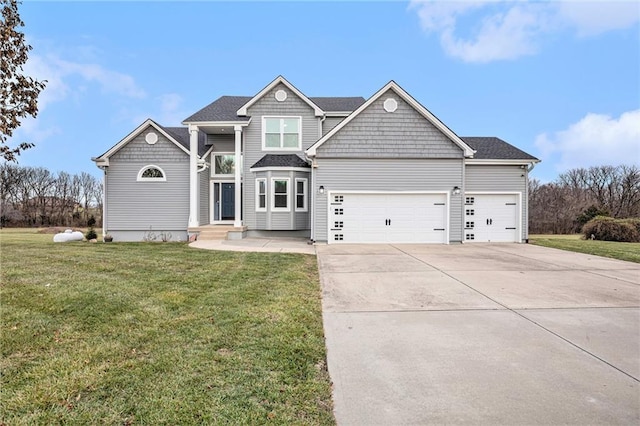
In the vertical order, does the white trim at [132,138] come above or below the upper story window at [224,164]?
above

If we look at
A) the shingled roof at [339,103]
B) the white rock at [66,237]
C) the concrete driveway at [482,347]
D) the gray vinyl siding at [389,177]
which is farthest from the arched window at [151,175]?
the concrete driveway at [482,347]

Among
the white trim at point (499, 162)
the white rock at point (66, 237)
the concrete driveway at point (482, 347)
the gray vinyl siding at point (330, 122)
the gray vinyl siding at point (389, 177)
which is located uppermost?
the gray vinyl siding at point (330, 122)

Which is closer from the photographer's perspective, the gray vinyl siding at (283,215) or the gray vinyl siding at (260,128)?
the gray vinyl siding at (283,215)

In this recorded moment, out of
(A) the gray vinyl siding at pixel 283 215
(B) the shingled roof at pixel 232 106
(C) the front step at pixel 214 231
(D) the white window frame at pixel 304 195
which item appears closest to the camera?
(C) the front step at pixel 214 231

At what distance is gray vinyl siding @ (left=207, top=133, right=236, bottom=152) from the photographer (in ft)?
57.4

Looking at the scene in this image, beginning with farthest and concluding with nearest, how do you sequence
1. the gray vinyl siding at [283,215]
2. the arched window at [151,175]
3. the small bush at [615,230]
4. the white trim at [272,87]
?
the small bush at [615,230], the arched window at [151,175], the white trim at [272,87], the gray vinyl siding at [283,215]

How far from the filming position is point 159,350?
3.42 meters

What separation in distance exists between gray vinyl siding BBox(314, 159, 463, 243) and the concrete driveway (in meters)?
6.49

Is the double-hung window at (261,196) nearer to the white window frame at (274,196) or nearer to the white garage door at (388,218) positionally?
the white window frame at (274,196)

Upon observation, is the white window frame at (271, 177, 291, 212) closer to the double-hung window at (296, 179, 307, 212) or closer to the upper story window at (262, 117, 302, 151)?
the double-hung window at (296, 179, 307, 212)

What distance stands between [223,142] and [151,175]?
3.82 metres

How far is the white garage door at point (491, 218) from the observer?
15.0 metres

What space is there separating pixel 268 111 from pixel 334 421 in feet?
51.9

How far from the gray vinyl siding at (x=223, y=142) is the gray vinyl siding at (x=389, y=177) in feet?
19.7
